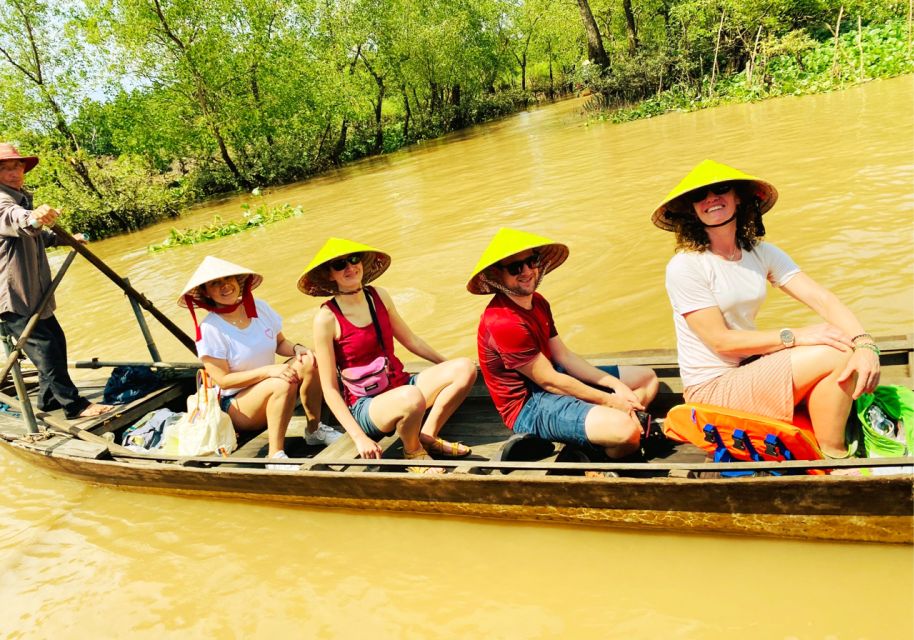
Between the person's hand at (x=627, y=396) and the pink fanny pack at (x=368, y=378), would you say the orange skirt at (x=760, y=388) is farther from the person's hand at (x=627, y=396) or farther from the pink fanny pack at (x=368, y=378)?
the pink fanny pack at (x=368, y=378)

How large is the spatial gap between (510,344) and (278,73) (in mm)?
24865

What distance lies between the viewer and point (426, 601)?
313cm

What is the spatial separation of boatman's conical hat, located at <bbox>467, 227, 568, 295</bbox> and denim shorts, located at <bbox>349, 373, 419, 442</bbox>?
102 centimetres

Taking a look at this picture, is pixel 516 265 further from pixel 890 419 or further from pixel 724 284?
pixel 890 419

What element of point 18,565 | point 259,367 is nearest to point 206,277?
point 259,367

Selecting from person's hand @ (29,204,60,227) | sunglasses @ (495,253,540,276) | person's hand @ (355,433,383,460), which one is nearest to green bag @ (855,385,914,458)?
sunglasses @ (495,253,540,276)

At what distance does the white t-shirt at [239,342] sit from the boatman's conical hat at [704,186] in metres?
2.65

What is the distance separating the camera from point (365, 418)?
12.6 ft

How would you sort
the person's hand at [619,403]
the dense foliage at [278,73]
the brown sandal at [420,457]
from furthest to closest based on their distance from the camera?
the dense foliage at [278,73], the brown sandal at [420,457], the person's hand at [619,403]

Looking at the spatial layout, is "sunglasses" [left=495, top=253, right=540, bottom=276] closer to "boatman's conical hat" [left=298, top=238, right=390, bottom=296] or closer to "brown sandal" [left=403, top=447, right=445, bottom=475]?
"boatman's conical hat" [left=298, top=238, right=390, bottom=296]

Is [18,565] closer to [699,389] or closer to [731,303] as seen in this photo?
[699,389]

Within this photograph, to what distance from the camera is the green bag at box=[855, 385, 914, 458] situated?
8.54 feet

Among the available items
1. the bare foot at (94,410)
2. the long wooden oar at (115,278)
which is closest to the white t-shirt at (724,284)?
the long wooden oar at (115,278)

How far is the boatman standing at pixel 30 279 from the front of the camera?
4.56 meters
